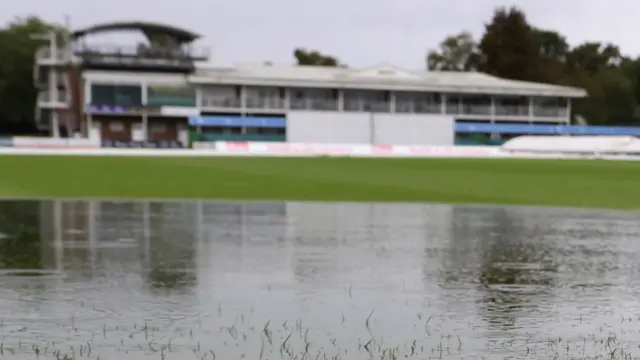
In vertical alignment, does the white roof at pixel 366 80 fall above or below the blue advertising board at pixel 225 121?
above

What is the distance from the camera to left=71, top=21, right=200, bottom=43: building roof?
87375mm

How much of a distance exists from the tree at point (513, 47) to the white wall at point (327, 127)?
3628 cm

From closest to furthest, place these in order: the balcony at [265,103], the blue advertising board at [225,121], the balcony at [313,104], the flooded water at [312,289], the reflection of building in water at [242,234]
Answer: the flooded water at [312,289] → the reflection of building in water at [242,234] → the blue advertising board at [225,121] → the balcony at [265,103] → the balcony at [313,104]

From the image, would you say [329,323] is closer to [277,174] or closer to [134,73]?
[277,174]

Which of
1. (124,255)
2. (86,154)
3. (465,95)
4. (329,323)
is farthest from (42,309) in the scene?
(465,95)

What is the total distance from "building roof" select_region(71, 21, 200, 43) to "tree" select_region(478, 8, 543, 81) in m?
46.6

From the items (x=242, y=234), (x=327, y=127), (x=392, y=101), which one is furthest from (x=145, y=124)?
(x=242, y=234)

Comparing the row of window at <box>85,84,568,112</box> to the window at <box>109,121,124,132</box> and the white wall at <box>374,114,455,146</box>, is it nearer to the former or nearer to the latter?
the white wall at <box>374,114,455,146</box>

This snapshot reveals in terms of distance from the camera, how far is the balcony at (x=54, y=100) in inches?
3501

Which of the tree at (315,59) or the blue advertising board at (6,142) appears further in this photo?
the tree at (315,59)

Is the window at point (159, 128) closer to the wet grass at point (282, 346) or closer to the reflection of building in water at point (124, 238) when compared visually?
the reflection of building in water at point (124, 238)

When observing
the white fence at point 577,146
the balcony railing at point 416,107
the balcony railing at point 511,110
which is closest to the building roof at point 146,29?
the balcony railing at point 416,107

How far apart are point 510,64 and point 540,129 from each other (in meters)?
27.4

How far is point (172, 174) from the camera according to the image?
130ft
